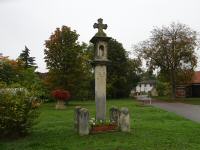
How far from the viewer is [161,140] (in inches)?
452

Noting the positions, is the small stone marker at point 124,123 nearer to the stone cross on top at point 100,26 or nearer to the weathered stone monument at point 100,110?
the weathered stone monument at point 100,110

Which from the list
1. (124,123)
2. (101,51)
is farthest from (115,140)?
(101,51)

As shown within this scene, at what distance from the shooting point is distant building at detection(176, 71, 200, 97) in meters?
62.8

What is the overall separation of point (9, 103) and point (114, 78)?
46.7 m

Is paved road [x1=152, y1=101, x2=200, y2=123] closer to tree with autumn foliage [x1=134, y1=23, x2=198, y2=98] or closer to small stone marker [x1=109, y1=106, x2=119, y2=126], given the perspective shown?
small stone marker [x1=109, y1=106, x2=119, y2=126]

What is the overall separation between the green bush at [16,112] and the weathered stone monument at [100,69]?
2.52 meters

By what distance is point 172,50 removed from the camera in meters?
51.9

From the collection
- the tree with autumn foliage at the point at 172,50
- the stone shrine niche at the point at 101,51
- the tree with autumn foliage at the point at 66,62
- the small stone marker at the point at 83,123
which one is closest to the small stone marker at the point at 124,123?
the small stone marker at the point at 83,123

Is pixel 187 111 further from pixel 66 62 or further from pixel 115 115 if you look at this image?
pixel 66 62

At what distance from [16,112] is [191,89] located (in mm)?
54962

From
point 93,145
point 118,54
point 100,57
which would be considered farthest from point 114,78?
point 93,145

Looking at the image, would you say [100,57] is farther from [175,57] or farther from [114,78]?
[114,78]

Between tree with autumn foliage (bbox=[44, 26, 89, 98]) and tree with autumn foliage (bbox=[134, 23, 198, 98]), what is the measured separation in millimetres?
17199

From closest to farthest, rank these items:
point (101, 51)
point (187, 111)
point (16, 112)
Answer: point (16, 112), point (101, 51), point (187, 111)
